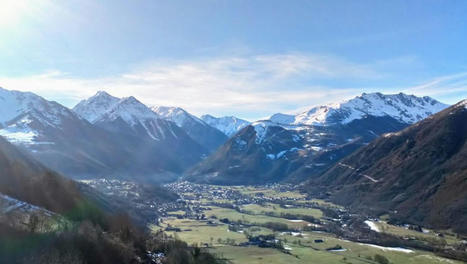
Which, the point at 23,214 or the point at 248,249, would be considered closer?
the point at 23,214

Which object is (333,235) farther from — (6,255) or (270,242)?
(6,255)

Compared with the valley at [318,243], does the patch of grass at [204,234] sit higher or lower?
higher

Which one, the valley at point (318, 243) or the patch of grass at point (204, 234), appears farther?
the patch of grass at point (204, 234)

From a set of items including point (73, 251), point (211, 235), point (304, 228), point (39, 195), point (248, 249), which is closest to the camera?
point (73, 251)

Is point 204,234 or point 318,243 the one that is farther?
point 204,234

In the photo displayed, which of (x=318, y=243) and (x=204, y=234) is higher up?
(x=204, y=234)

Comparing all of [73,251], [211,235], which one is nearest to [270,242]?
[211,235]

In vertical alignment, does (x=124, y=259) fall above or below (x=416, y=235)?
above

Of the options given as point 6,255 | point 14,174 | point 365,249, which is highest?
point 14,174

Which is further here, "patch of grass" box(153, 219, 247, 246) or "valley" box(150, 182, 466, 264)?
"patch of grass" box(153, 219, 247, 246)

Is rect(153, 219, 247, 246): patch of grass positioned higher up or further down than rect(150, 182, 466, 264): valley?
higher up

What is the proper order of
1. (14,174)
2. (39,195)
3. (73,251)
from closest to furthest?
(73,251)
(39,195)
(14,174)
